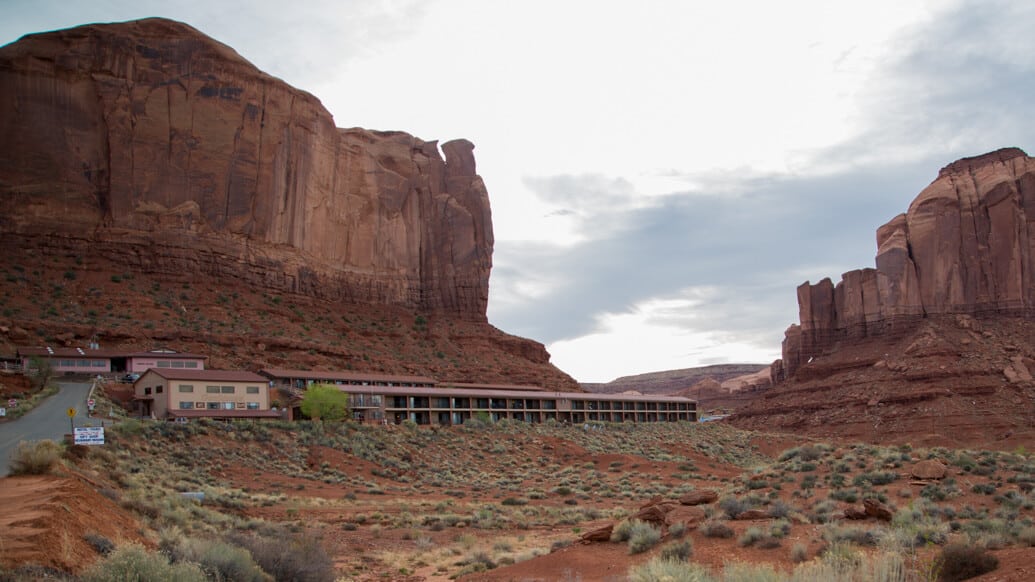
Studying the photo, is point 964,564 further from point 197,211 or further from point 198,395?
point 197,211

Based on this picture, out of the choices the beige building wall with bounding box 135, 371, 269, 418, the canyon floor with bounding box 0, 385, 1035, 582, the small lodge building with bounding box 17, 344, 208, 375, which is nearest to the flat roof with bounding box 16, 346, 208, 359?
the small lodge building with bounding box 17, 344, 208, 375

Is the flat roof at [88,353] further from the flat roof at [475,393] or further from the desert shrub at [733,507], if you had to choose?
the desert shrub at [733,507]

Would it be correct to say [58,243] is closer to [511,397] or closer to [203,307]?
[203,307]

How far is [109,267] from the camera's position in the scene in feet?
242

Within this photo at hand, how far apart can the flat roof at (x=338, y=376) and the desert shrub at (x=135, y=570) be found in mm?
54594

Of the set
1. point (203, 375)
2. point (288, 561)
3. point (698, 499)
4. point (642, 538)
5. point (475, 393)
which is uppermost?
point (203, 375)

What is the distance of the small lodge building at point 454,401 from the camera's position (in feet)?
210

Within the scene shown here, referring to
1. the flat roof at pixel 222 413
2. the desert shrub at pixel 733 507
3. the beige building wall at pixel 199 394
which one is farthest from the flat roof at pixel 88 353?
the desert shrub at pixel 733 507

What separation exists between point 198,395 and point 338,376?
1637 cm

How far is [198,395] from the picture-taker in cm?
5209

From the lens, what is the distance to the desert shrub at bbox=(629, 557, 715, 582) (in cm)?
1115

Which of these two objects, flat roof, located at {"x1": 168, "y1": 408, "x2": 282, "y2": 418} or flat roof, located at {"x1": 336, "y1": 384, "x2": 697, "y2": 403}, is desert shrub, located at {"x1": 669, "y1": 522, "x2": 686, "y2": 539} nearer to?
flat roof, located at {"x1": 168, "y1": 408, "x2": 282, "y2": 418}

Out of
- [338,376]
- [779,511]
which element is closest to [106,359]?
[338,376]

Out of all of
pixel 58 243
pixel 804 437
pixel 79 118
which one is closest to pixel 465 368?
pixel 804 437
